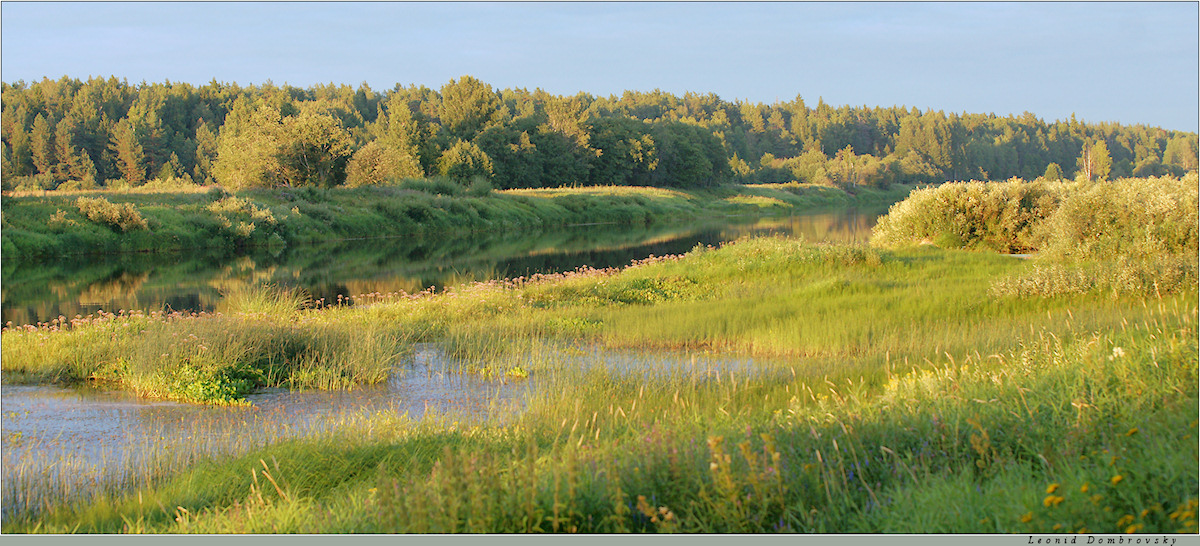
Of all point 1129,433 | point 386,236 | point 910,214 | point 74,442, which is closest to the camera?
point 1129,433

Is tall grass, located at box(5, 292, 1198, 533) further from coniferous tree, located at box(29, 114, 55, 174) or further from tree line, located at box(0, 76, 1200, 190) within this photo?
coniferous tree, located at box(29, 114, 55, 174)

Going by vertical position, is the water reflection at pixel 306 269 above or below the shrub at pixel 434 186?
below

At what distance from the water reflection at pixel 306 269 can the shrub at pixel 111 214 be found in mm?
3333

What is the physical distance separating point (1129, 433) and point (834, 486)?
148 centimetres

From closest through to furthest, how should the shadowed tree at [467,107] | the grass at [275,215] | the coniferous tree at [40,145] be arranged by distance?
the grass at [275,215]
the coniferous tree at [40,145]
the shadowed tree at [467,107]

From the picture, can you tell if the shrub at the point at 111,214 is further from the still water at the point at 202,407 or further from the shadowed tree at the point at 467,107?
the shadowed tree at the point at 467,107

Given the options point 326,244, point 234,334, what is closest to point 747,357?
point 234,334

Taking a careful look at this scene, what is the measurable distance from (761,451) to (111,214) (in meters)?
40.3

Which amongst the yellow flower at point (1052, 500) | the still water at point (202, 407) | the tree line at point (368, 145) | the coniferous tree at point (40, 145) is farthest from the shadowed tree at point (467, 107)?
the yellow flower at point (1052, 500)

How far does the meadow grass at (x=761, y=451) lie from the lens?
429cm

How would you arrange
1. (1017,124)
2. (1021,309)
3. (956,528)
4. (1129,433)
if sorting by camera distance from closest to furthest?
(956,528) < (1129,433) < (1021,309) < (1017,124)

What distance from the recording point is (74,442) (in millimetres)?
8547

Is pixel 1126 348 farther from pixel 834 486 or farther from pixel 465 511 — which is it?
pixel 465 511

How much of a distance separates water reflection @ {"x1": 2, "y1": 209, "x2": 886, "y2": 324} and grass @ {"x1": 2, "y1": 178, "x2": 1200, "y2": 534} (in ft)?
33.9
